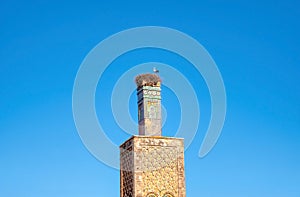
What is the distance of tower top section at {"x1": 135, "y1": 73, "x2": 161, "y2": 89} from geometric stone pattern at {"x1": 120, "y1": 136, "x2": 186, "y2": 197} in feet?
9.93

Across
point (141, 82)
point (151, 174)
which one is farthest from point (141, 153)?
point (141, 82)

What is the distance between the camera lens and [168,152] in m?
30.0

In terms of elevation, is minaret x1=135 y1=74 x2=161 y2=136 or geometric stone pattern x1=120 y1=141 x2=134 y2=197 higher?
minaret x1=135 y1=74 x2=161 y2=136

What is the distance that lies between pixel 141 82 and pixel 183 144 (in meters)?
4.00

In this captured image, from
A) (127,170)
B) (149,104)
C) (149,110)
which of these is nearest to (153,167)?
(127,170)

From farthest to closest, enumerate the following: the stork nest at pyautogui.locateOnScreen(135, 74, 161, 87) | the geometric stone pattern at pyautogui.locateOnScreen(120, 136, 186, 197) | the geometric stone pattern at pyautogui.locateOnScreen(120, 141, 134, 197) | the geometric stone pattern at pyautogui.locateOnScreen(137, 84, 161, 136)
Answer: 1. the stork nest at pyautogui.locateOnScreen(135, 74, 161, 87)
2. the geometric stone pattern at pyautogui.locateOnScreen(137, 84, 161, 136)
3. the geometric stone pattern at pyautogui.locateOnScreen(120, 141, 134, 197)
4. the geometric stone pattern at pyautogui.locateOnScreen(120, 136, 186, 197)

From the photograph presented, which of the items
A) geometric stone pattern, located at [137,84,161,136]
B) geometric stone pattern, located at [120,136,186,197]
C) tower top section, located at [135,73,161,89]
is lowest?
geometric stone pattern, located at [120,136,186,197]

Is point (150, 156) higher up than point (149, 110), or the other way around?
point (149, 110)

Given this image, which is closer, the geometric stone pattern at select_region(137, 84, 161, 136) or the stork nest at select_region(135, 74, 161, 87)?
the geometric stone pattern at select_region(137, 84, 161, 136)

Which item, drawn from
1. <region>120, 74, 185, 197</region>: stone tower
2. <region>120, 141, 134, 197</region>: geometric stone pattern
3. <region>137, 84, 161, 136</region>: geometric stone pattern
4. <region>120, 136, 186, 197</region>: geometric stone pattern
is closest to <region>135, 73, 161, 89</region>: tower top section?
<region>120, 74, 185, 197</region>: stone tower

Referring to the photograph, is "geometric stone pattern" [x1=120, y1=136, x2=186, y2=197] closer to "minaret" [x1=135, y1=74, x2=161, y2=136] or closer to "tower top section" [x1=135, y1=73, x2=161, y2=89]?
"minaret" [x1=135, y1=74, x2=161, y2=136]

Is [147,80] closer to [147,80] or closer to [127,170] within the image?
[147,80]

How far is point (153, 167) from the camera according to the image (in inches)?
1153

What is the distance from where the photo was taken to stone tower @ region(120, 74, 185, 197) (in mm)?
28953
